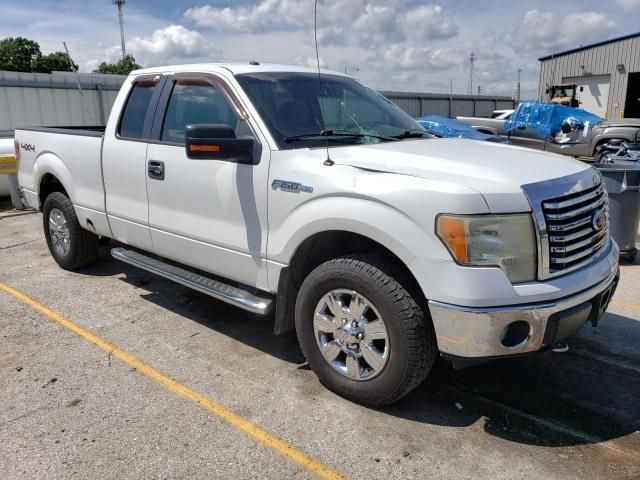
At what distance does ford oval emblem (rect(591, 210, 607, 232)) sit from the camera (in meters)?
3.23

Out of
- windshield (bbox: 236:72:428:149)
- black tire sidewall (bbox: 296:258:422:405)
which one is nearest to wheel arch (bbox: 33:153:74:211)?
windshield (bbox: 236:72:428:149)

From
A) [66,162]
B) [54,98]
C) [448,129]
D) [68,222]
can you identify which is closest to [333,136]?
[66,162]

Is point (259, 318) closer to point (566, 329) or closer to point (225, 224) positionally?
point (225, 224)

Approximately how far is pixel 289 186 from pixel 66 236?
3.56 meters

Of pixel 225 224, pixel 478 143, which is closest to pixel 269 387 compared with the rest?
pixel 225 224

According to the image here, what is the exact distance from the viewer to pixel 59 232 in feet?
19.9

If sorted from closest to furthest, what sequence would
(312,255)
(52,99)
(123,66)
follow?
1. (312,255)
2. (52,99)
3. (123,66)

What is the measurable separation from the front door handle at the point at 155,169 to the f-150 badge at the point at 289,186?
1.20m

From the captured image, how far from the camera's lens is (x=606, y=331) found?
181 inches

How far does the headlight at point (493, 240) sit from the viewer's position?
109 inches

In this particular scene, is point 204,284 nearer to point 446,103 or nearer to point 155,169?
point 155,169

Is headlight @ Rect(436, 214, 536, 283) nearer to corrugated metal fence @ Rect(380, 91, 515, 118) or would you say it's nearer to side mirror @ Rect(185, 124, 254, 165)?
side mirror @ Rect(185, 124, 254, 165)

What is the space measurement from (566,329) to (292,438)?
1569mm

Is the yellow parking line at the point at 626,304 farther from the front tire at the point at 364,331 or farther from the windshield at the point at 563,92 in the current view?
the windshield at the point at 563,92
